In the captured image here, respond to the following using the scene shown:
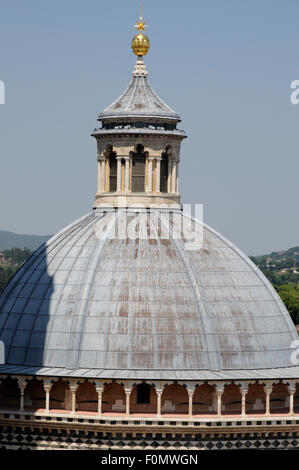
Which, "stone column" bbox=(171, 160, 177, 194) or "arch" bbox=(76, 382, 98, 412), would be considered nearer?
"arch" bbox=(76, 382, 98, 412)

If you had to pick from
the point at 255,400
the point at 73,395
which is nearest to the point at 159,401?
the point at 73,395

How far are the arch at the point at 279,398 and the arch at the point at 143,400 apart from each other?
17.1 feet

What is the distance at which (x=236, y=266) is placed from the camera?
6906cm

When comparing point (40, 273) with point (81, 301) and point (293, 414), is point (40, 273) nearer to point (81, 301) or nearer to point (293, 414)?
point (81, 301)

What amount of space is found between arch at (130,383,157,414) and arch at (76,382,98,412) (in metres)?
1.56

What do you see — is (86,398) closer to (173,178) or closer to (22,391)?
(22,391)

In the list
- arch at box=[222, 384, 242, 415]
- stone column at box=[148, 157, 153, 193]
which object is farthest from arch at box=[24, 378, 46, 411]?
stone column at box=[148, 157, 153, 193]

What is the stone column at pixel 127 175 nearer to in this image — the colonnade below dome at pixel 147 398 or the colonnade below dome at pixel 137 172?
the colonnade below dome at pixel 137 172

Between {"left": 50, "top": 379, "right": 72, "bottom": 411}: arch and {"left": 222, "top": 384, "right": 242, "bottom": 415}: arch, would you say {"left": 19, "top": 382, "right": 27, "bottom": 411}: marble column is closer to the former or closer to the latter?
{"left": 50, "top": 379, "right": 72, "bottom": 411}: arch

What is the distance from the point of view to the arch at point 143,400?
2527 inches

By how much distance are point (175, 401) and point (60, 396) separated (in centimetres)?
492

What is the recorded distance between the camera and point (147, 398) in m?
64.4

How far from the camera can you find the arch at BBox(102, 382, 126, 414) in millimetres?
63906
